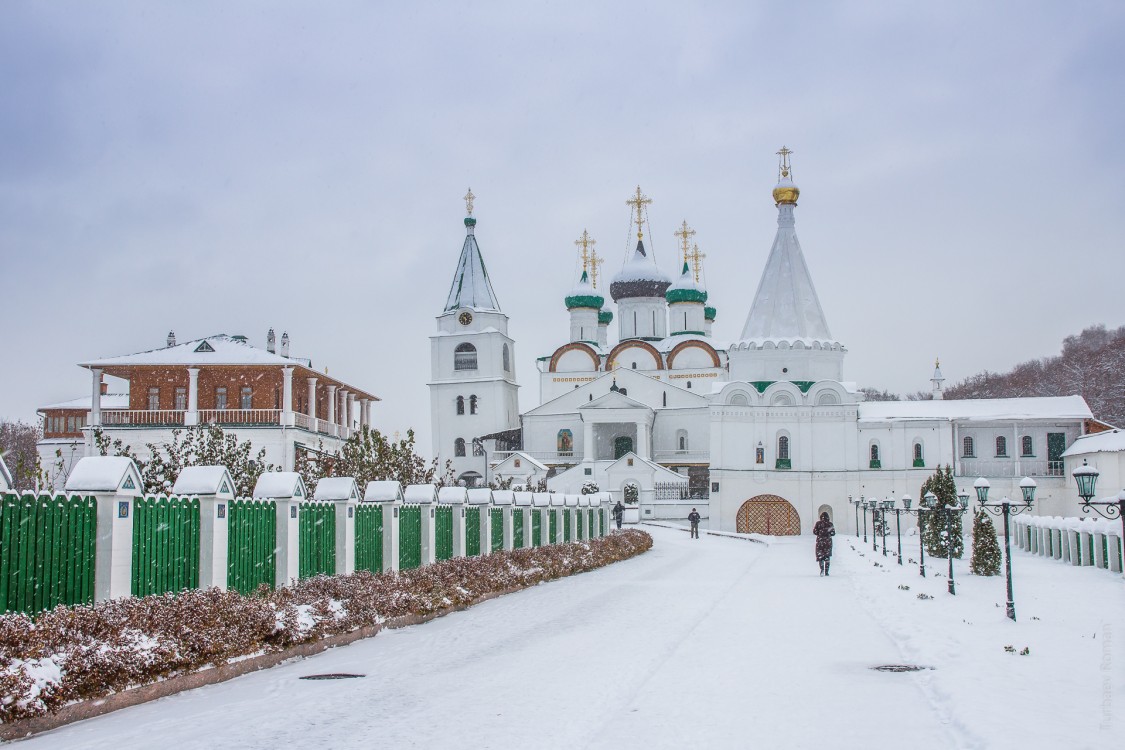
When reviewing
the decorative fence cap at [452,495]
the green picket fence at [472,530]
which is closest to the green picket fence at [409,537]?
the decorative fence cap at [452,495]

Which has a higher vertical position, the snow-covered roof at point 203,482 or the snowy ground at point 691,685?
the snow-covered roof at point 203,482

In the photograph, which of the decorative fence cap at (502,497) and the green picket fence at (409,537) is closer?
the green picket fence at (409,537)

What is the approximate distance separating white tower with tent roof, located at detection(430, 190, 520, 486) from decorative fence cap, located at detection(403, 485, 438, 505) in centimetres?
4479

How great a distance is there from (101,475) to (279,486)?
3.70 meters

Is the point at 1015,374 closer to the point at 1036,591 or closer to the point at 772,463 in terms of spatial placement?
the point at 772,463

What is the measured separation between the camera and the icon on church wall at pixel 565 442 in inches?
2443

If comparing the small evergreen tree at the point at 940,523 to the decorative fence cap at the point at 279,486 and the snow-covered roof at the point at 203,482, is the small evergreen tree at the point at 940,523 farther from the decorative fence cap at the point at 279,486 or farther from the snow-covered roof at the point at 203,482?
the snow-covered roof at the point at 203,482

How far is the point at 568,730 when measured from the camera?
784 centimetres

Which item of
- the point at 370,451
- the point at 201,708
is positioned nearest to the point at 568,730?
the point at 201,708

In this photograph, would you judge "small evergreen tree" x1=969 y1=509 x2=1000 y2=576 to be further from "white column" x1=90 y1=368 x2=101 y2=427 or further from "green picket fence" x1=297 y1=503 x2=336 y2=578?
"white column" x1=90 y1=368 x2=101 y2=427

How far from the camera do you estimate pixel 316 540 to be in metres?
14.9

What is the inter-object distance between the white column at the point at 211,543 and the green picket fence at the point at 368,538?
12.8 feet

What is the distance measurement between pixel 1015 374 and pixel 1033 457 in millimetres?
27092

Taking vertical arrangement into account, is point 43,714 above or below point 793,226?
below
